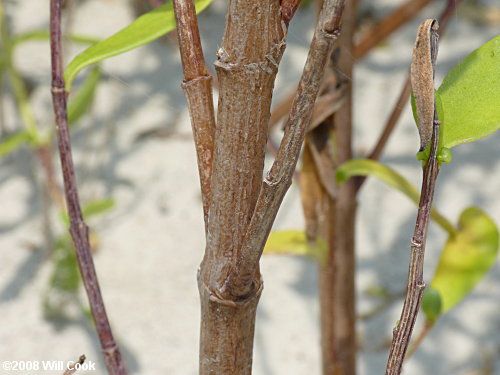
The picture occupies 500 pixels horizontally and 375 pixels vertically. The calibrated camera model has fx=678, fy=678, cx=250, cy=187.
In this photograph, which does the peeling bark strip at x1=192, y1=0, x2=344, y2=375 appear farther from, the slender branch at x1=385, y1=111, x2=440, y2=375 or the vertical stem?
the vertical stem

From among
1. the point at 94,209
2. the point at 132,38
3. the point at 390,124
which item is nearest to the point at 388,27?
the point at 390,124

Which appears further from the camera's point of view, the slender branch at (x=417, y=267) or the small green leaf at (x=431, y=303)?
the small green leaf at (x=431, y=303)

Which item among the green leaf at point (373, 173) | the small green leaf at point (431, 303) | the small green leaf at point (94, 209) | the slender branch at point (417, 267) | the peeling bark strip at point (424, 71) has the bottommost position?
the slender branch at point (417, 267)

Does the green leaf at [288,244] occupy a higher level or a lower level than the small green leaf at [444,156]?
higher

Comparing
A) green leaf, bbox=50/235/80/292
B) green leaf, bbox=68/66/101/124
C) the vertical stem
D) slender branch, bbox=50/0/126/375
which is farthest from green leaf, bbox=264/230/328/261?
green leaf, bbox=50/235/80/292

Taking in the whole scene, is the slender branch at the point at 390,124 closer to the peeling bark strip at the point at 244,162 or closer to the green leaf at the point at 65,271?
the peeling bark strip at the point at 244,162

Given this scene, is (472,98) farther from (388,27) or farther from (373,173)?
(388,27)

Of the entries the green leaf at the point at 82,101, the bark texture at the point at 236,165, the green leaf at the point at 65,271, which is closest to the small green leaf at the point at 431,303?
the bark texture at the point at 236,165
